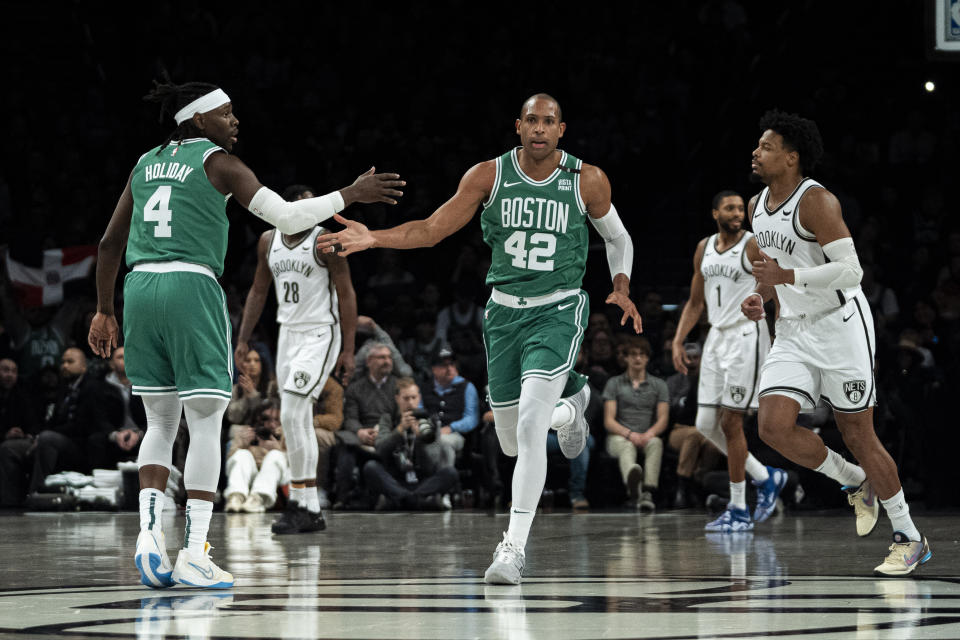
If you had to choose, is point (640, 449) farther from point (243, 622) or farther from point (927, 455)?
point (243, 622)

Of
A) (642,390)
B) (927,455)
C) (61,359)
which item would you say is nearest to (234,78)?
(61,359)

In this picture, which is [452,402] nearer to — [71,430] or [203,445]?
[71,430]

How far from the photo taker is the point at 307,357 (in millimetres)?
9562

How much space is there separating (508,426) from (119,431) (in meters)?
6.26

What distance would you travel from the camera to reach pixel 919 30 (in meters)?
16.9

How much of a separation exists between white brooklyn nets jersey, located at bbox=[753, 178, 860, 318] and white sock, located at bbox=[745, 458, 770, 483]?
3.28 metres

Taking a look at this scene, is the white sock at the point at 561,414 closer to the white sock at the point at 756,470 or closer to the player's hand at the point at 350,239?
the player's hand at the point at 350,239

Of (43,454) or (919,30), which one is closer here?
(43,454)

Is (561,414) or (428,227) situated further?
(561,414)

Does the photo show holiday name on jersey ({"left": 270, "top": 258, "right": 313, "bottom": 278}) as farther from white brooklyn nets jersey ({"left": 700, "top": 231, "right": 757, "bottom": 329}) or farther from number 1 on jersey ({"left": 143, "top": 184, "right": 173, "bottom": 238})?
number 1 on jersey ({"left": 143, "top": 184, "right": 173, "bottom": 238})

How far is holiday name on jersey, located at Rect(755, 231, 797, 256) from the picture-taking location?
23.0ft

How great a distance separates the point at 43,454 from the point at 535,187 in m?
7.31

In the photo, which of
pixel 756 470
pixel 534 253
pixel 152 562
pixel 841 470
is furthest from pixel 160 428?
pixel 756 470

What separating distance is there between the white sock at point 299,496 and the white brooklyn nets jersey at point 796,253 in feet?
12.6
